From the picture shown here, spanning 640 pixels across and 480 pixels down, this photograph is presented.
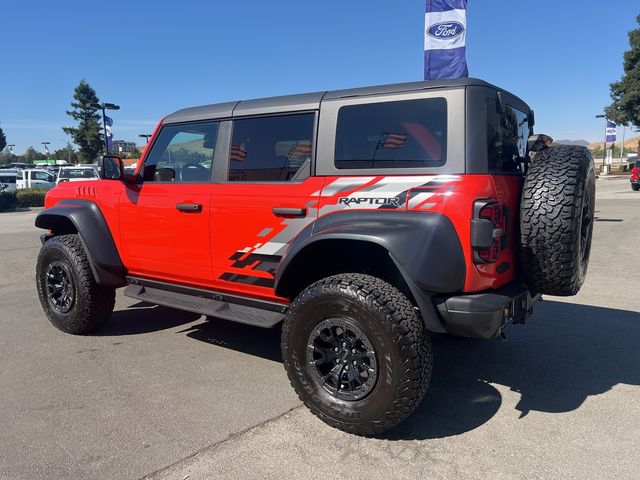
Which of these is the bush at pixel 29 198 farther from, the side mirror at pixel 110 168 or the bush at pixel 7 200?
the side mirror at pixel 110 168

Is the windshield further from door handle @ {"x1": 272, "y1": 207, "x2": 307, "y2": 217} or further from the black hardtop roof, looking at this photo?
door handle @ {"x1": 272, "y1": 207, "x2": 307, "y2": 217}

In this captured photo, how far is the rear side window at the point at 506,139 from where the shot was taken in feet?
9.60

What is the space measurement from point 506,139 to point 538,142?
0.43m

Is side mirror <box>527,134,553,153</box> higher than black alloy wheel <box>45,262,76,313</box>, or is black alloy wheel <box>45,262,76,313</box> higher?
side mirror <box>527,134,553,153</box>

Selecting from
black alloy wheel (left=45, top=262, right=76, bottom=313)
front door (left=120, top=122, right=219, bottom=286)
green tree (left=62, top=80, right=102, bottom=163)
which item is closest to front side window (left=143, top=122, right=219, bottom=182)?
front door (left=120, top=122, right=219, bottom=286)

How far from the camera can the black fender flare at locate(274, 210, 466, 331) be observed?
2.68m

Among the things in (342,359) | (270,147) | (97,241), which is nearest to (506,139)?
(270,147)

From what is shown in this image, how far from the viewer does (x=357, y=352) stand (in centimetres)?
294

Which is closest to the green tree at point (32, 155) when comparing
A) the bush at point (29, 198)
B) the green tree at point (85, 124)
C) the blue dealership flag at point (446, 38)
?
the green tree at point (85, 124)

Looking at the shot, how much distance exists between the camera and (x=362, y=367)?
2945 millimetres

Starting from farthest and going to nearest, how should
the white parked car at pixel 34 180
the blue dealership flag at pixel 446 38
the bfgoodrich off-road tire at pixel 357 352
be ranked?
the white parked car at pixel 34 180 → the blue dealership flag at pixel 446 38 → the bfgoodrich off-road tire at pixel 357 352

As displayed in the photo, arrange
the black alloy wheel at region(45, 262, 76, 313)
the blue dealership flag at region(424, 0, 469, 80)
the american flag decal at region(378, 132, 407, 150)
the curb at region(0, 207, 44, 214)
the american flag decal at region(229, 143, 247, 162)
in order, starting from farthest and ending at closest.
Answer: the curb at region(0, 207, 44, 214) < the blue dealership flag at region(424, 0, 469, 80) < the black alloy wheel at region(45, 262, 76, 313) < the american flag decal at region(229, 143, 247, 162) < the american flag decal at region(378, 132, 407, 150)

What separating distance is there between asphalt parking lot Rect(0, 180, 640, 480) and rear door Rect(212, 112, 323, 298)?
0.86m

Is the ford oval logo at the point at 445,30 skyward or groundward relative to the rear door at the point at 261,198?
skyward
